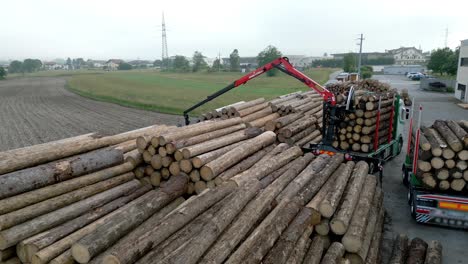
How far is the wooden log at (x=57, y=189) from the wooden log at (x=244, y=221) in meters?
3.47

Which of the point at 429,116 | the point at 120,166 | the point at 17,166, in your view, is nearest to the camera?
the point at 17,166

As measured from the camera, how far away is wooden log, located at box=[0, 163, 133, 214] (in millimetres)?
6406

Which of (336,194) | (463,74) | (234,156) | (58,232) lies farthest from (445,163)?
(463,74)

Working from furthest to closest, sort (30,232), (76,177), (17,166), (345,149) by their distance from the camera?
(345,149), (76,177), (17,166), (30,232)

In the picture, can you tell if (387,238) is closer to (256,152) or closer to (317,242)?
(317,242)

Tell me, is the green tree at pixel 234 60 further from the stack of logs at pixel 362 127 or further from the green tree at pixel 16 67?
the stack of logs at pixel 362 127

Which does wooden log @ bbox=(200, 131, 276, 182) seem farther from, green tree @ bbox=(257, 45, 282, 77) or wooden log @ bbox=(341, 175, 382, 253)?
green tree @ bbox=(257, 45, 282, 77)

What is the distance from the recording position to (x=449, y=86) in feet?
146

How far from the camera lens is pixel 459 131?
31.1ft

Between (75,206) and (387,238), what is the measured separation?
7.26 m

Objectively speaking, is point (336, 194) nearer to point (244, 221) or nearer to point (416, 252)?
point (416, 252)

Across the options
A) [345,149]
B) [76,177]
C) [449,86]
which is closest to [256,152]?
[345,149]

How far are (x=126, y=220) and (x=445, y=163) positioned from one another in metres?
7.79

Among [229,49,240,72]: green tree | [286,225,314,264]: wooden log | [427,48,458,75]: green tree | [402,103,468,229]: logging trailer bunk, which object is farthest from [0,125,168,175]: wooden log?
[229,49,240,72]: green tree
